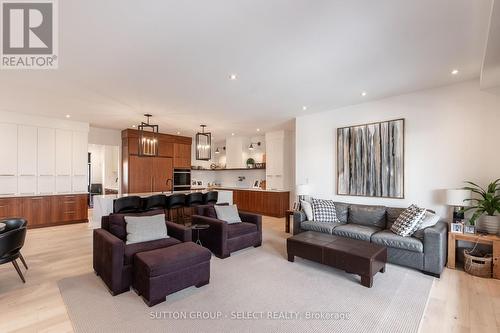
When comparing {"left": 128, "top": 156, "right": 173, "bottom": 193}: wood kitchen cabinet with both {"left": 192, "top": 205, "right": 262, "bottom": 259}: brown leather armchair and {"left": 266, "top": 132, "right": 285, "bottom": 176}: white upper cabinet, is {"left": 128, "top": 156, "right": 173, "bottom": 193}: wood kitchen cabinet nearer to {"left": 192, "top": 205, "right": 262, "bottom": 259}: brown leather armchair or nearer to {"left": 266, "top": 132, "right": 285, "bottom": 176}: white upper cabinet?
{"left": 266, "top": 132, "right": 285, "bottom": 176}: white upper cabinet

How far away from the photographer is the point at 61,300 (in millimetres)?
2529

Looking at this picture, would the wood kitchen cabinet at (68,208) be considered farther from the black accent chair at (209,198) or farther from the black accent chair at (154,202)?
the black accent chair at (209,198)

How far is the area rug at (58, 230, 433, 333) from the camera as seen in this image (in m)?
2.13

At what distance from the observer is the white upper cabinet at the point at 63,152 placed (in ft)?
20.0

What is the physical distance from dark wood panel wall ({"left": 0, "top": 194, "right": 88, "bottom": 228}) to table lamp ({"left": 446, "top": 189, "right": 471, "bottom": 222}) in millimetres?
8188

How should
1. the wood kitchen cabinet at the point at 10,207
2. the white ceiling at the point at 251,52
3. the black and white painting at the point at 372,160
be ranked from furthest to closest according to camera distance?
the wood kitchen cabinet at the point at 10,207 < the black and white painting at the point at 372,160 < the white ceiling at the point at 251,52

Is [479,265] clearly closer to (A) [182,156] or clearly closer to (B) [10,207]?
(A) [182,156]

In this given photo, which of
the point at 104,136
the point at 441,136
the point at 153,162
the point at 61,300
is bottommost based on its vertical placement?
the point at 61,300

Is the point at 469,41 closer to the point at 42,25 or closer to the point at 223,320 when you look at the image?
the point at 223,320

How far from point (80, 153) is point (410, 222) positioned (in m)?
7.84

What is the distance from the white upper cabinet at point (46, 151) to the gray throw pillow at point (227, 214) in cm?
480

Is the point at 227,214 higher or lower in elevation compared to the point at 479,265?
higher

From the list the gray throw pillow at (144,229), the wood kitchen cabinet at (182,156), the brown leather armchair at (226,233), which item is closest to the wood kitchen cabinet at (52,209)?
the wood kitchen cabinet at (182,156)

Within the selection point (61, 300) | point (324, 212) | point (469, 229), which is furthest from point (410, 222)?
point (61, 300)
